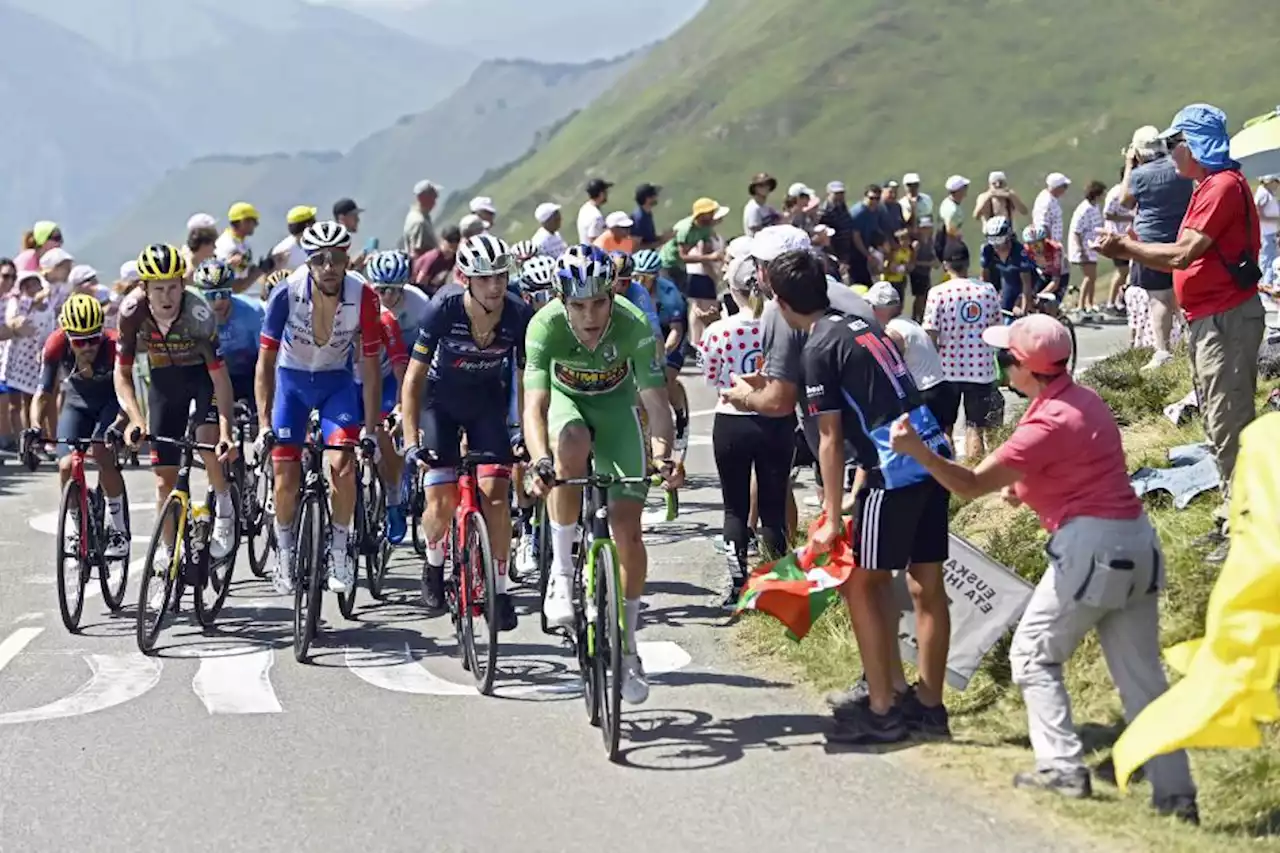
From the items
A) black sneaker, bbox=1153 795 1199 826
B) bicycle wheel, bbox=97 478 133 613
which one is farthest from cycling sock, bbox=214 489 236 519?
black sneaker, bbox=1153 795 1199 826

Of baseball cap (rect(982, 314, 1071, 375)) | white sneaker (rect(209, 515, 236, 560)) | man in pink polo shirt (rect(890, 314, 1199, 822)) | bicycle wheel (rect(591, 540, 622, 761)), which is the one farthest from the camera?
white sneaker (rect(209, 515, 236, 560))

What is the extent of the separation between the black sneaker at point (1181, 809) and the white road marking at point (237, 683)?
13.9 ft

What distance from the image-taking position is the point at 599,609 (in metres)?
7.78

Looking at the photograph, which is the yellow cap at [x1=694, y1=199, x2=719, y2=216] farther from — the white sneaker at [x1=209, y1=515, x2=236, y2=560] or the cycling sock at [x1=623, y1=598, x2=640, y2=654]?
the cycling sock at [x1=623, y1=598, x2=640, y2=654]

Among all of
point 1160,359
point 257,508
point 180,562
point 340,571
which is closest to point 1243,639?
point 340,571

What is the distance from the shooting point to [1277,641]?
5.80 meters

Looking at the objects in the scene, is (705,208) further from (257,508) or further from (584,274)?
(584,274)

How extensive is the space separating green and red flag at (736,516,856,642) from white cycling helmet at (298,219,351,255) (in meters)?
3.49

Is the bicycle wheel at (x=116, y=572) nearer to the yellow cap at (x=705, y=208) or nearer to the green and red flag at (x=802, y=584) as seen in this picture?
the green and red flag at (x=802, y=584)

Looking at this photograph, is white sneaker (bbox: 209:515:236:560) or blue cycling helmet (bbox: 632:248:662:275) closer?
white sneaker (bbox: 209:515:236:560)

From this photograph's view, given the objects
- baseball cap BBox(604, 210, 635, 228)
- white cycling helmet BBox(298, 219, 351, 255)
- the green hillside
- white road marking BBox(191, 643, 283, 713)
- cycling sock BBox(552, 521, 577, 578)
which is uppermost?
the green hillside

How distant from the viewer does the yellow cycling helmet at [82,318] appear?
11.3 meters

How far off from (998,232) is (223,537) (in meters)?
12.1

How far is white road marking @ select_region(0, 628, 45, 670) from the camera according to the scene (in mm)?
10000
